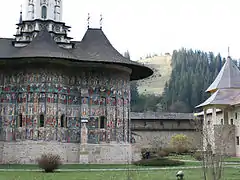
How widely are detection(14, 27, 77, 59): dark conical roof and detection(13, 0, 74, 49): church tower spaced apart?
2.80m

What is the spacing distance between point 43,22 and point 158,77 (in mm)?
102171

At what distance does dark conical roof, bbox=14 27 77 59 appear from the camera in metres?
27.9

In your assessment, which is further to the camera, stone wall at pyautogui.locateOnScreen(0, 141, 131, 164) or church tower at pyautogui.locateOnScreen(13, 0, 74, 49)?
church tower at pyautogui.locateOnScreen(13, 0, 74, 49)

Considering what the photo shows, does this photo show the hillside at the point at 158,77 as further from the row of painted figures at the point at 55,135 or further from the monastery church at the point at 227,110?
the row of painted figures at the point at 55,135

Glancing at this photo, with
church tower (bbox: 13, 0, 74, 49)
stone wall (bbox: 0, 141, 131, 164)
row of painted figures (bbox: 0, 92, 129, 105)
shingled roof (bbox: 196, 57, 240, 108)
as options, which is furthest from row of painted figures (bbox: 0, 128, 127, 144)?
shingled roof (bbox: 196, 57, 240, 108)

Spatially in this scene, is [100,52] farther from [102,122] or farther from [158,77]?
[158,77]

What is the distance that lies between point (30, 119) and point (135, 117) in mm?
25908

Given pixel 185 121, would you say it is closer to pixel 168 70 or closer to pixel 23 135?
pixel 23 135

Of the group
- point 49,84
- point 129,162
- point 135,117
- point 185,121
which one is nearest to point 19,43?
point 49,84

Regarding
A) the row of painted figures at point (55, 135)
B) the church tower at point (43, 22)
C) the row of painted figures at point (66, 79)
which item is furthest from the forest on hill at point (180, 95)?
the row of painted figures at point (55, 135)

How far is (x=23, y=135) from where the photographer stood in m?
28.1

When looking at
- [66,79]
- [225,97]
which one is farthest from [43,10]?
[225,97]

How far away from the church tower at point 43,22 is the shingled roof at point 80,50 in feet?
4.22

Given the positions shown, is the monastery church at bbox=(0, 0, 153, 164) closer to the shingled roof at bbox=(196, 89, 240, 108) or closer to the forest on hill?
the shingled roof at bbox=(196, 89, 240, 108)
